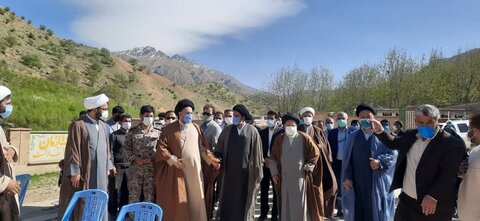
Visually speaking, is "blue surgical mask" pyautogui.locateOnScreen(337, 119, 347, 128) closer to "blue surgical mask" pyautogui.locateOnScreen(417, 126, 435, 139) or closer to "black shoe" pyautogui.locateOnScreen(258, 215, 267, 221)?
"black shoe" pyautogui.locateOnScreen(258, 215, 267, 221)

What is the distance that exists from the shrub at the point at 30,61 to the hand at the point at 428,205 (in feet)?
133

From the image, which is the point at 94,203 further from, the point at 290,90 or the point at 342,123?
the point at 290,90

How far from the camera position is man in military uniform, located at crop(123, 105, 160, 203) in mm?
5312

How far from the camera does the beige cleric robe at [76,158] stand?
14.0ft

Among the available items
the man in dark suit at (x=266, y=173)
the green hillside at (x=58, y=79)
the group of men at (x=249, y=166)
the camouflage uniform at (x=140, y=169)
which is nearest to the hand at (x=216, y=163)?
the group of men at (x=249, y=166)

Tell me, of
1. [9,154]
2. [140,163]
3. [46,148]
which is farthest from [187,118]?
[46,148]

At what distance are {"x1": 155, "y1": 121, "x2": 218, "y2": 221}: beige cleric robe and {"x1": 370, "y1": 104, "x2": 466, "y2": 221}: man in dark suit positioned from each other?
2.45m

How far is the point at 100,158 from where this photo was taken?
14.8ft

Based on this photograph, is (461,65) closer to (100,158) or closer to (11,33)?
(100,158)

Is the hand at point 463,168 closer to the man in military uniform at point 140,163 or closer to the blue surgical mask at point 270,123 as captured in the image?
the man in military uniform at point 140,163

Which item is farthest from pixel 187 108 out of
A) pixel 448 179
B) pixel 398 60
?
pixel 398 60

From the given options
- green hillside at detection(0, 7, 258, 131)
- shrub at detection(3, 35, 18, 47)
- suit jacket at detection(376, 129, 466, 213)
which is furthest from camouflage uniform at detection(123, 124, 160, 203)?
shrub at detection(3, 35, 18, 47)

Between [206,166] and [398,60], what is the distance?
114ft

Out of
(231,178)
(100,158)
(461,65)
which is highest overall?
(461,65)
